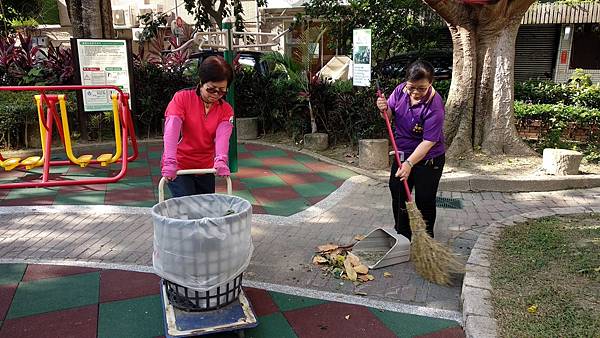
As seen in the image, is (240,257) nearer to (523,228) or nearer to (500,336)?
(500,336)

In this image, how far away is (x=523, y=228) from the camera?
13.7 feet

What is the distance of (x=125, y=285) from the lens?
3.28m

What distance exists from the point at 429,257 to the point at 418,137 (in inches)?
34.9

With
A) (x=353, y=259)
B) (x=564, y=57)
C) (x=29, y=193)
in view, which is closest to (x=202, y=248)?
(x=353, y=259)

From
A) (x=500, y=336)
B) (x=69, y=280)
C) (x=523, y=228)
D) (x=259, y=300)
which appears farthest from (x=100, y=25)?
(x=500, y=336)

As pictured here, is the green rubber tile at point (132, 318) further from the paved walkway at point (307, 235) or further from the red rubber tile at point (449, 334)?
the red rubber tile at point (449, 334)

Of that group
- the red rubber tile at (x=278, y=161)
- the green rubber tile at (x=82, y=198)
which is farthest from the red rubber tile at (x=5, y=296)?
the red rubber tile at (x=278, y=161)

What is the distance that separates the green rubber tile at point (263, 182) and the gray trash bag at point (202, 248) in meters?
3.29

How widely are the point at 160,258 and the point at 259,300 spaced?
0.90 metres

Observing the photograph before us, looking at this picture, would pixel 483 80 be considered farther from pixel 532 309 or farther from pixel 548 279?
pixel 532 309

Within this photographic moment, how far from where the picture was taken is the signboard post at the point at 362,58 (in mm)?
7180

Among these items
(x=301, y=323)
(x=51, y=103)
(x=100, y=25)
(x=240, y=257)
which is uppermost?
(x=100, y=25)

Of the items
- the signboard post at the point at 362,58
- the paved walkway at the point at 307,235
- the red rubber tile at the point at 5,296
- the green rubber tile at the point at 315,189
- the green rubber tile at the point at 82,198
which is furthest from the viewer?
the signboard post at the point at 362,58

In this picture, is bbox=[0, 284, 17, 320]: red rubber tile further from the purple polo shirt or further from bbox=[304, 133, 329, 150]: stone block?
bbox=[304, 133, 329, 150]: stone block
